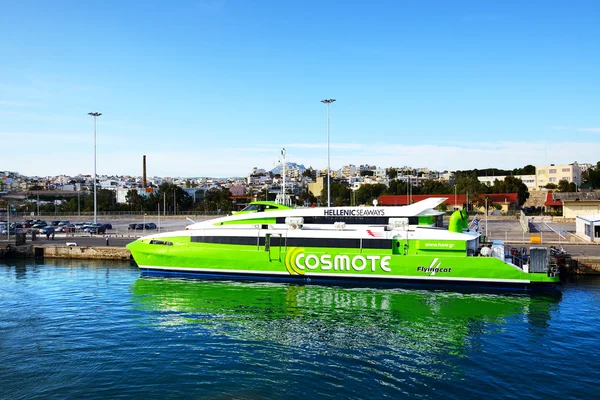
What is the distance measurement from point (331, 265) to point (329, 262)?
21cm

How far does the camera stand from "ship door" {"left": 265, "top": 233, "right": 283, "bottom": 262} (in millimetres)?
27375

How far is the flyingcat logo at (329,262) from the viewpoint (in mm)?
25766

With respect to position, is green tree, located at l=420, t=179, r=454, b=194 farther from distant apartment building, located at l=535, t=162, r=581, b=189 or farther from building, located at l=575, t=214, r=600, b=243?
building, located at l=575, t=214, r=600, b=243

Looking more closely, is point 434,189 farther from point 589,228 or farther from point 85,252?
point 85,252

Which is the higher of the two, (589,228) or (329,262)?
(589,228)

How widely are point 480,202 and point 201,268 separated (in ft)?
231

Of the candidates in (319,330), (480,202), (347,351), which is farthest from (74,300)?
(480,202)

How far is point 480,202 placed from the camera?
283 feet

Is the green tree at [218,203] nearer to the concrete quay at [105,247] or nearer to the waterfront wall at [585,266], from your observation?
the concrete quay at [105,247]

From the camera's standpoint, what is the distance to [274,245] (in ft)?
91.4

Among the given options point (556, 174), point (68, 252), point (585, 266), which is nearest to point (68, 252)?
point (68, 252)

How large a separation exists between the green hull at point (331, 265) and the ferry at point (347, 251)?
0.17 ft

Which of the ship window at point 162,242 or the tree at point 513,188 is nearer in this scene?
the ship window at point 162,242

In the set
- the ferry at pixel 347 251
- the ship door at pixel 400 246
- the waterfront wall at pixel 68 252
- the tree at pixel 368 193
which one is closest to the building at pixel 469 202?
the tree at pixel 368 193
